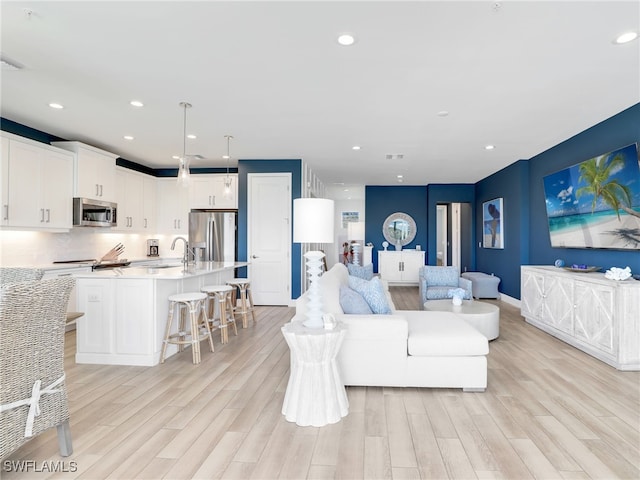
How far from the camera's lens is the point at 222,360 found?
3623 millimetres

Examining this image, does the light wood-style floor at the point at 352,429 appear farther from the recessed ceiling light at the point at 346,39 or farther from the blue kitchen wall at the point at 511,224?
the blue kitchen wall at the point at 511,224

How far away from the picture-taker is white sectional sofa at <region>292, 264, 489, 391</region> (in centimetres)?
285

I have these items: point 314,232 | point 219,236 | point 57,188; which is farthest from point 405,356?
point 57,188

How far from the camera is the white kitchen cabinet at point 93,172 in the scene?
16.5ft

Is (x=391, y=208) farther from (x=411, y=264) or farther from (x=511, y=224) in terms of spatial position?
(x=511, y=224)

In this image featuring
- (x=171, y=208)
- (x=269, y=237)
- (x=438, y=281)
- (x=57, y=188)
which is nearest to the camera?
(x=57, y=188)

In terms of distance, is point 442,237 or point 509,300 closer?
point 509,300

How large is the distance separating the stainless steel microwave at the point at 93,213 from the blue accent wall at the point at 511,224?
6815mm

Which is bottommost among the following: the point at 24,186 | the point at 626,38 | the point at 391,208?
the point at 24,186

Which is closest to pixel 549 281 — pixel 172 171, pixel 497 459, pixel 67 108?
pixel 497 459

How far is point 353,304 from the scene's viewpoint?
3107 mm

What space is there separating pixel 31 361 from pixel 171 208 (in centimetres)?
574

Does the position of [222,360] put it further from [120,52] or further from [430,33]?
[430,33]

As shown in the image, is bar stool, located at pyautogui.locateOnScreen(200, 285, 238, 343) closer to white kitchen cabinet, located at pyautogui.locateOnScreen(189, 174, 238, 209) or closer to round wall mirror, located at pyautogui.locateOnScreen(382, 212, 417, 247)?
white kitchen cabinet, located at pyautogui.locateOnScreen(189, 174, 238, 209)
